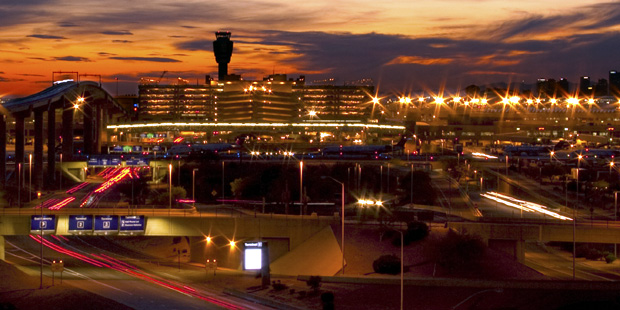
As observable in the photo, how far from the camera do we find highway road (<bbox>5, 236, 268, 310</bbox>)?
34969 millimetres

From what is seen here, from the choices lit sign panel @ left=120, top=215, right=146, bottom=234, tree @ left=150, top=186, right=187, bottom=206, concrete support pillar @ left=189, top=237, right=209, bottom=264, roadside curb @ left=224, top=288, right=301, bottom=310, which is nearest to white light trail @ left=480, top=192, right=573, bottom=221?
concrete support pillar @ left=189, top=237, right=209, bottom=264

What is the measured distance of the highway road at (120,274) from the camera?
115ft

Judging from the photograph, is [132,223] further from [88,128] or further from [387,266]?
[88,128]

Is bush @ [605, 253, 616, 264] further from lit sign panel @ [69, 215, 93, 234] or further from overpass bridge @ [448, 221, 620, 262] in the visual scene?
lit sign panel @ [69, 215, 93, 234]

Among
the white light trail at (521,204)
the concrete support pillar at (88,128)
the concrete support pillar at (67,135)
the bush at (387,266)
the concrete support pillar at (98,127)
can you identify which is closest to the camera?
the bush at (387,266)

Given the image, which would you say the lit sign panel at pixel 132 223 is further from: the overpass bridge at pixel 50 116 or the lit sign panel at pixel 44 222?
the overpass bridge at pixel 50 116

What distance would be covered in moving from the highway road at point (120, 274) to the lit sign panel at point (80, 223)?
6.30 feet

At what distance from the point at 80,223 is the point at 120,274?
292 inches

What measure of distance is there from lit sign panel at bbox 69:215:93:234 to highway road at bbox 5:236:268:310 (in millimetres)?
1921

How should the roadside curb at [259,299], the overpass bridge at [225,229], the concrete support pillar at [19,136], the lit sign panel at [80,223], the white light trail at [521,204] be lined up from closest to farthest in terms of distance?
1. the roadside curb at [259,299]
2. the overpass bridge at [225,229]
3. the lit sign panel at [80,223]
4. the white light trail at [521,204]
5. the concrete support pillar at [19,136]

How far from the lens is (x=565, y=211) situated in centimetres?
6238

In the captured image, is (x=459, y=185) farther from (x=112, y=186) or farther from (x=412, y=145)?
(x=412, y=145)

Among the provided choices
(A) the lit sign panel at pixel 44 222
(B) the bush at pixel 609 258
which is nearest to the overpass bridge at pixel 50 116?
(A) the lit sign panel at pixel 44 222

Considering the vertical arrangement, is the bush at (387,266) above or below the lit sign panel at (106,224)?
below
